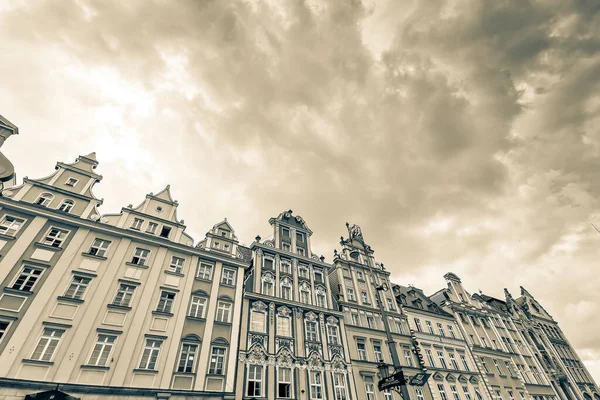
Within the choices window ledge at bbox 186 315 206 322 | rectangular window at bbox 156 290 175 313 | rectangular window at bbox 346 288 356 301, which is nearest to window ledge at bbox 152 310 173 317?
rectangular window at bbox 156 290 175 313

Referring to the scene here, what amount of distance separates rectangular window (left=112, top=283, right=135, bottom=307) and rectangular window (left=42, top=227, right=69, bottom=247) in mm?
6233

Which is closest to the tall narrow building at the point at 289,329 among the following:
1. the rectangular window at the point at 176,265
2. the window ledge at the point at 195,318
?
the window ledge at the point at 195,318

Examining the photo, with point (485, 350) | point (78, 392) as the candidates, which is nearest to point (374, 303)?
Answer: point (485, 350)

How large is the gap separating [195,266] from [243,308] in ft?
20.6

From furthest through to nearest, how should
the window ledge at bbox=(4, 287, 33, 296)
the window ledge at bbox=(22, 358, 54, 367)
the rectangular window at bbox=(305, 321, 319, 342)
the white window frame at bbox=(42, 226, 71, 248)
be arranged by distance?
the rectangular window at bbox=(305, 321, 319, 342), the white window frame at bbox=(42, 226, 71, 248), the window ledge at bbox=(4, 287, 33, 296), the window ledge at bbox=(22, 358, 54, 367)

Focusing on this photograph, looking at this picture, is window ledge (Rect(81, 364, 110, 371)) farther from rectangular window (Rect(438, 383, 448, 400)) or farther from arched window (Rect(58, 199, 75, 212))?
rectangular window (Rect(438, 383, 448, 400))

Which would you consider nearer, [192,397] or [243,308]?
[192,397]

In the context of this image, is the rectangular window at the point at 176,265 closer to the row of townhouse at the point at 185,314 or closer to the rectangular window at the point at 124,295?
the row of townhouse at the point at 185,314

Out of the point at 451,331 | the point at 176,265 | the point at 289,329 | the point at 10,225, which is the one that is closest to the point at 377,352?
the point at 289,329

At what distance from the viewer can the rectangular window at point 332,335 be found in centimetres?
3152

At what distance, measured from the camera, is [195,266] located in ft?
96.1

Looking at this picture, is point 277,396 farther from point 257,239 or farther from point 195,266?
point 257,239

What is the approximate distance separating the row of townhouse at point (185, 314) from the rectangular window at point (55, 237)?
0.12 metres

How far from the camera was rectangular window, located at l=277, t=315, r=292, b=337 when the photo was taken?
2925 cm
